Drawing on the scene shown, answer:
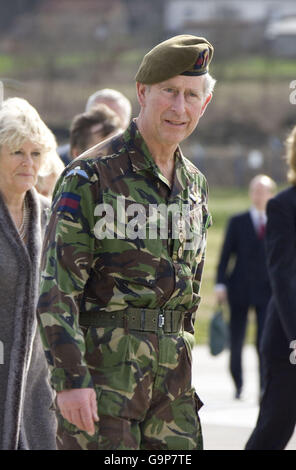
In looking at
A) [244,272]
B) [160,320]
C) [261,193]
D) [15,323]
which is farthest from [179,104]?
[244,272]

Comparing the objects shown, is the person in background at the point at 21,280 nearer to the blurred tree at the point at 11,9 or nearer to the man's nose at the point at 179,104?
the man's nose at the point at 179,104

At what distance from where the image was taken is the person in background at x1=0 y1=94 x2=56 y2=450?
5086mm

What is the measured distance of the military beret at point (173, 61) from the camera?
400 cm

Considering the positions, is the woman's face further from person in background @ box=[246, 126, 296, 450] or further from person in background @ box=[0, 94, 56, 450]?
person in background @ box=[246, 126, 296, 450]

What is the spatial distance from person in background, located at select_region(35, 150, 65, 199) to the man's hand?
5.99 ft

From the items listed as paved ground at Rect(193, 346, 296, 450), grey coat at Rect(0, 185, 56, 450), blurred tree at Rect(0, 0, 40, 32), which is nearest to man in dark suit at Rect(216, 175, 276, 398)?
paved ground at Rect(193, 346, 296, 450)

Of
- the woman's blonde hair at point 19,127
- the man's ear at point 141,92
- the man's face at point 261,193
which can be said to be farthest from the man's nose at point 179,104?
the man's face at point 261,193

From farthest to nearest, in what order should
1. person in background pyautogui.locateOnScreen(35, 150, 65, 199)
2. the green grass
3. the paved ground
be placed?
the green grass < the paved ground < person in background pyautogui.locateOnScreen(35, 150, 65, 199)

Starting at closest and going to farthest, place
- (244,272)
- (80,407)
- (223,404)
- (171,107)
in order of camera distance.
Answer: (80,407) → (171,107) → (223,404) → (244,272)

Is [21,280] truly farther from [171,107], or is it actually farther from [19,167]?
[171,107]

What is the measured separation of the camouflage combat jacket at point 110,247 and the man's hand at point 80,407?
0.02 metres

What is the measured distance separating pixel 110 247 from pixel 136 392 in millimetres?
467

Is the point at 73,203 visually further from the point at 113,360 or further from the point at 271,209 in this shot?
the point at 271,209

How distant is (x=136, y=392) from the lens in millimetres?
3904
